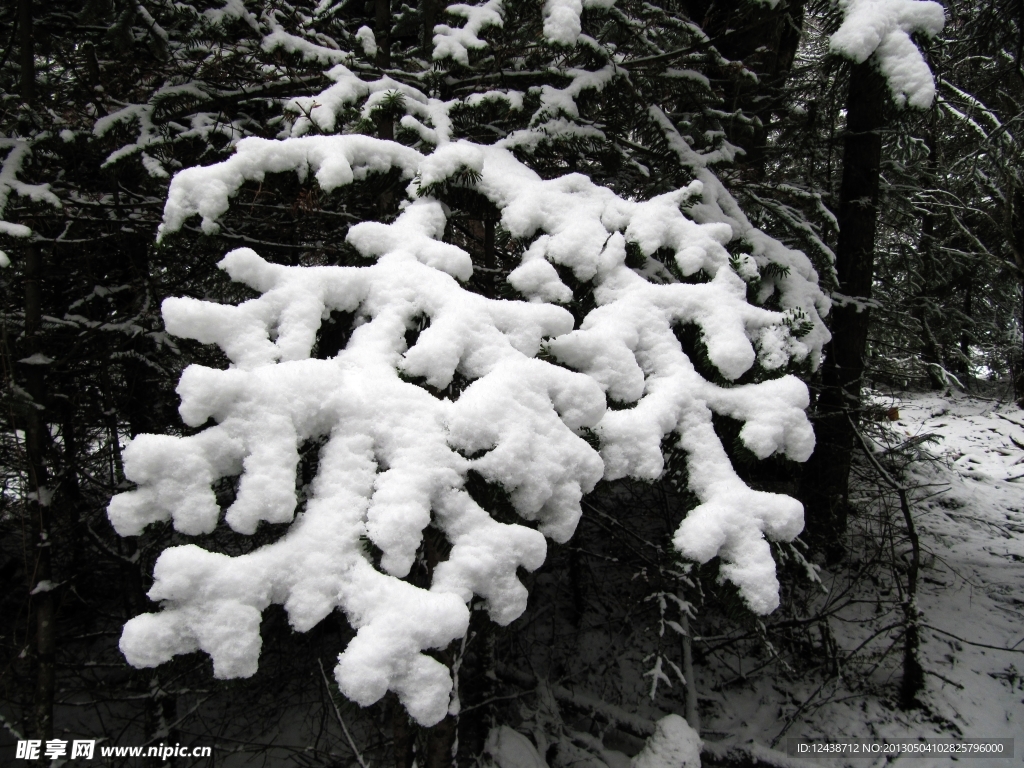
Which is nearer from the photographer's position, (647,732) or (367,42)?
(367,42)

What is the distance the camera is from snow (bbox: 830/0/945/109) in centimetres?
221

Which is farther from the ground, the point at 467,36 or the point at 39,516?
the point at 467,36

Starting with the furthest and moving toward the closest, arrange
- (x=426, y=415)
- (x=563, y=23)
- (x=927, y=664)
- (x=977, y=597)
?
(x=977, y=597), (x=927, y=664), (x=563, y=23), (x=426, y=415)

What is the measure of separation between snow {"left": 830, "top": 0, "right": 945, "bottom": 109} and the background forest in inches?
0.5

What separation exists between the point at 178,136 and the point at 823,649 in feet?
21.2

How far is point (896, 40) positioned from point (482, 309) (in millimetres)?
2200

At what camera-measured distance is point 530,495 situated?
1.59 meters

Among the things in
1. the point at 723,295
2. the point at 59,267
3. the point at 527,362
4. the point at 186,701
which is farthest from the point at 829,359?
the point at 186,701

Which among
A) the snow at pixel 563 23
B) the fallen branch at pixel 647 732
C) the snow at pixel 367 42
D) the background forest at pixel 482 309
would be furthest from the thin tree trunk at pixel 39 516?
the snow at pixel 563 23

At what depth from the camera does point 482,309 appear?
1.96m

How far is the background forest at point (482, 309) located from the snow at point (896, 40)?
13 millimetres

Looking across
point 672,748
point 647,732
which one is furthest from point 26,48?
point 647,732

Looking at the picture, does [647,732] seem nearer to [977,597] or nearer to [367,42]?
[977,597]

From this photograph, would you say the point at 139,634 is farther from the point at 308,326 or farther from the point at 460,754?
the point at 460,754
